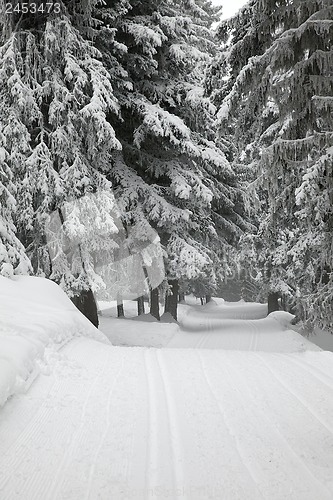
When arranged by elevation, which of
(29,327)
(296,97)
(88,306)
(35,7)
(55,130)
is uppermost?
(35,7)

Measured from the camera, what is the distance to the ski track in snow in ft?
9.11

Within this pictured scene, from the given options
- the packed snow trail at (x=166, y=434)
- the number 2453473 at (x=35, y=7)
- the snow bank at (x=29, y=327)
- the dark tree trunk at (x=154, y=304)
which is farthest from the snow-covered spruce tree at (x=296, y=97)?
the dark tree trunk at (x=154, y=304)

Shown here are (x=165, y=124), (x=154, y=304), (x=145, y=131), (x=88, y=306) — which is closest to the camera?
(x=165, y=124)

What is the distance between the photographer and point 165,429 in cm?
370

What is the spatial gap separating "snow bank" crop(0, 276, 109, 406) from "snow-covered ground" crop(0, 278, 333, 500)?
4.6 inches

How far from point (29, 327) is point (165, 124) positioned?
7.95 m

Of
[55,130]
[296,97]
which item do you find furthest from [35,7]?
[296,97]

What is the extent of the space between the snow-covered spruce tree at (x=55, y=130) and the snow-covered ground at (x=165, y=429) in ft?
13.2

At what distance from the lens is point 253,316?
3172 centimetres

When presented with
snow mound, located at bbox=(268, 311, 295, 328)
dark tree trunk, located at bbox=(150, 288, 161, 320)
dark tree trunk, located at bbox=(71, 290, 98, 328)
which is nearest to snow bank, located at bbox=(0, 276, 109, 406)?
dark tree trunk, located at bbox=(71, 290, 98, 328)

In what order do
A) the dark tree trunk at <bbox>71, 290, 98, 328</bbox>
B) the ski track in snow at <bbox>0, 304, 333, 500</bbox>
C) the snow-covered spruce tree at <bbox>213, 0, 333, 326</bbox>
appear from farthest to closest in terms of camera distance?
the dark tree trunk at <bbox>71, 290, 98, 328</bbox>, the snow-covered spruce tree at <bbox>213, 0, 333, 326</bbox>, the ski track in snow at <bbox>0, 304, 333, 500</bbox>

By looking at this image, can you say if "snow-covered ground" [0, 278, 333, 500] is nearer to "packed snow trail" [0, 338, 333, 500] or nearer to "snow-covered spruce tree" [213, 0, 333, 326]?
"packed snow trail" [0, 338, 333, 500]

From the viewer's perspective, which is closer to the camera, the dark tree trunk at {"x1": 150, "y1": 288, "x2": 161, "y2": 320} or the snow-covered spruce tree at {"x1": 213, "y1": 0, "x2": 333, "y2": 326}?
the snow-covered spruce tree at {"x1": 213, "y1": 0, "x2": 333, "y2": 326}

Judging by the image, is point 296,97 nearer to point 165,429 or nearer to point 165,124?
point 165,124
